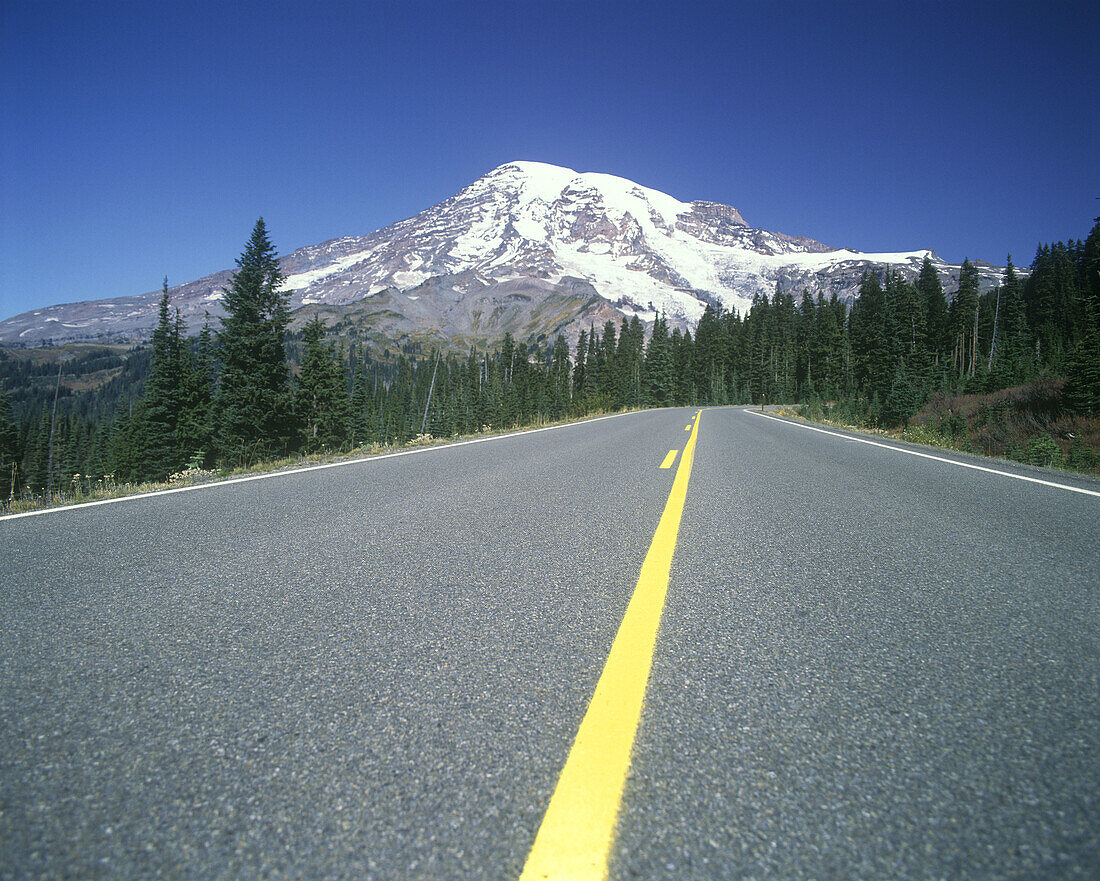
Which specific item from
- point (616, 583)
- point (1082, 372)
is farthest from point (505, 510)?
point (1082, 372)

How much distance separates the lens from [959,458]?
26.8 feet

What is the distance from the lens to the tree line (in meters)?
27.7

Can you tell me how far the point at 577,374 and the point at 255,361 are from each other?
64.3 meters

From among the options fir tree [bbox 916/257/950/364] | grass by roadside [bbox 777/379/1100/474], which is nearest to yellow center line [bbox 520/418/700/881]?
grass by roadside [bbox 777/379/1100/474]

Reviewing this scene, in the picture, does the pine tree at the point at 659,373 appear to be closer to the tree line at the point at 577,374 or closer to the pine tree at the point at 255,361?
the tree line at the point at 577,374

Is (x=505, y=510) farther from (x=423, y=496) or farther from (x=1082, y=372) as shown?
(x=1082, y=372)

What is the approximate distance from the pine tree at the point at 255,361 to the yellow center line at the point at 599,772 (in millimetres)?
28971

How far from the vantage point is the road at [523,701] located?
116 cm

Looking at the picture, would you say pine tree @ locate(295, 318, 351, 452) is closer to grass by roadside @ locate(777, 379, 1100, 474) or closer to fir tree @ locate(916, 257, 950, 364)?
grass by roadside @ locate(777, 379, 1100, 474)

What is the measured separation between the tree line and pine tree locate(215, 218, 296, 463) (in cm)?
9

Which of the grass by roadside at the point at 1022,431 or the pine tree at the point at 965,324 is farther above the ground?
the pine tree at the point at 965,324

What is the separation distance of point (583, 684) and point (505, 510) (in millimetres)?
2763

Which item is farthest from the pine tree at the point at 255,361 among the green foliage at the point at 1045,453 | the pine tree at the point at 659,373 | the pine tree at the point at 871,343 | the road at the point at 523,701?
the pine tree at the point at 659,373

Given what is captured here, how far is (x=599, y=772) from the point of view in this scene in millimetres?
1368
